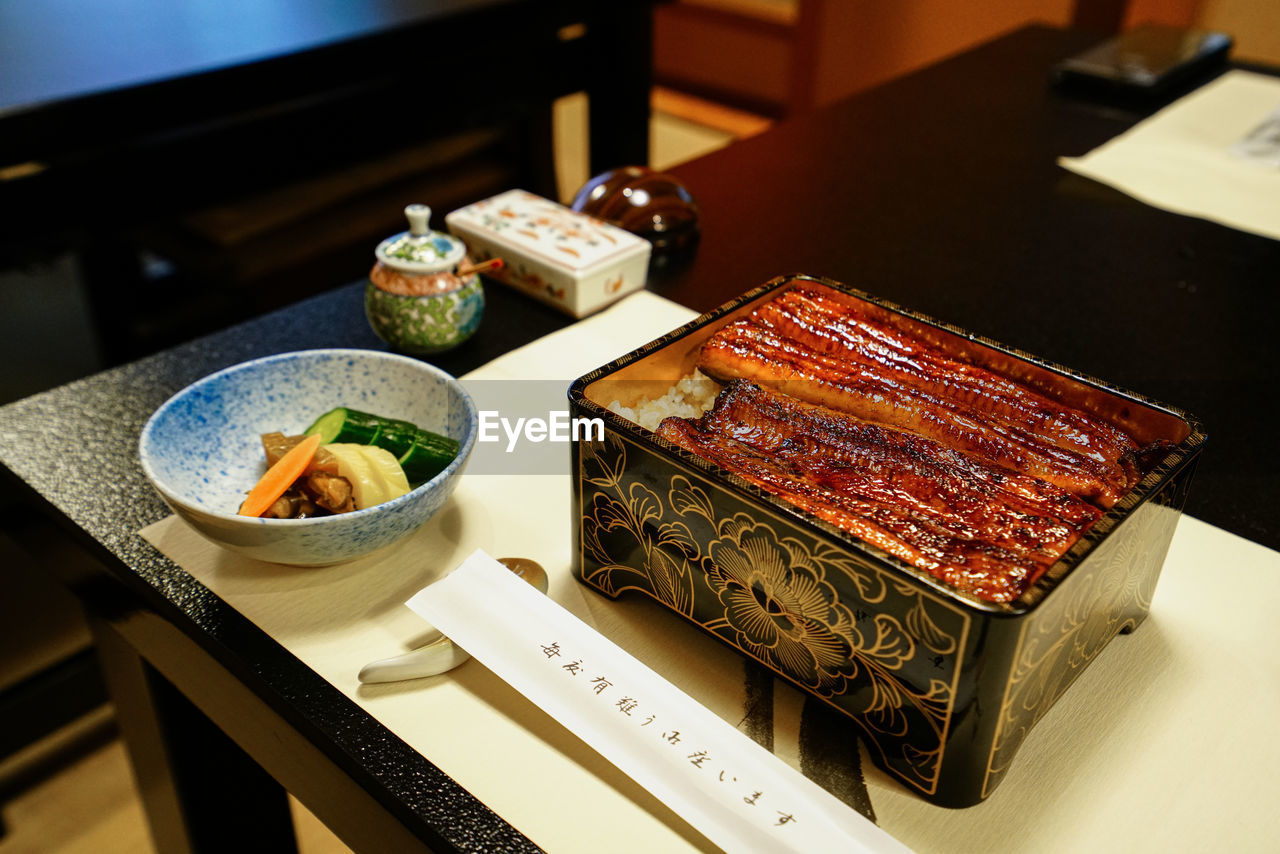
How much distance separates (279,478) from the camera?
2.60ft

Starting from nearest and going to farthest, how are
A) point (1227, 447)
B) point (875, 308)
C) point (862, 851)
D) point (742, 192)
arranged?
point (862, 851)
point (875, 308)
point (1227, 447)
point (742, 192)

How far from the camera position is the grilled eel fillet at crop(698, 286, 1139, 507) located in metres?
0.71

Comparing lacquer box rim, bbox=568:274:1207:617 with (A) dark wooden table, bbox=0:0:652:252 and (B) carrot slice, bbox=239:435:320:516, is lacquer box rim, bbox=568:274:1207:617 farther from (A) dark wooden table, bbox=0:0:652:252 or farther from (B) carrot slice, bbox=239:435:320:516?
(A) dark wooden table, bbox=0:0:652:252

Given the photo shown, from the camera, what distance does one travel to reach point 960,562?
595mm

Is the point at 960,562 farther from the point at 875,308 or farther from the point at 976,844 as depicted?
the point at 875,308

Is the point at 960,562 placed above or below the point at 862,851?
above

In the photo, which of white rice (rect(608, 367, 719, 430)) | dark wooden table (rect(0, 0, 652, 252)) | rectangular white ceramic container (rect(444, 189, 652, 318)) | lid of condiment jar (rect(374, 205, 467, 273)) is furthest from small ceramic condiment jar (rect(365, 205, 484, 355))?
dark wooden table (rect(0, 0, 652, 252))

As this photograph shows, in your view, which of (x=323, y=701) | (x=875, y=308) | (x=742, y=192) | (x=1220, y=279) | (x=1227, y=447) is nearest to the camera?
(x=323, y=701)

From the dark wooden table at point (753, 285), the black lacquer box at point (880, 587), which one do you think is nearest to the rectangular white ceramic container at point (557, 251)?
the dark wooden table at point (753, 285)

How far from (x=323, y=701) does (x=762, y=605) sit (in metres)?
0.30

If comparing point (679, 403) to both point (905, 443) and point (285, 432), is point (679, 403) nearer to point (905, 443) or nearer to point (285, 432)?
point (905, 443)

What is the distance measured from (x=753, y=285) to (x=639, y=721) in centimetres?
73

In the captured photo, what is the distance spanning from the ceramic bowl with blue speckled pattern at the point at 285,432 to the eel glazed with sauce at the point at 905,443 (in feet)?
0.72

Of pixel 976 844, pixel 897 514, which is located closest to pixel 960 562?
pixel 897 514
